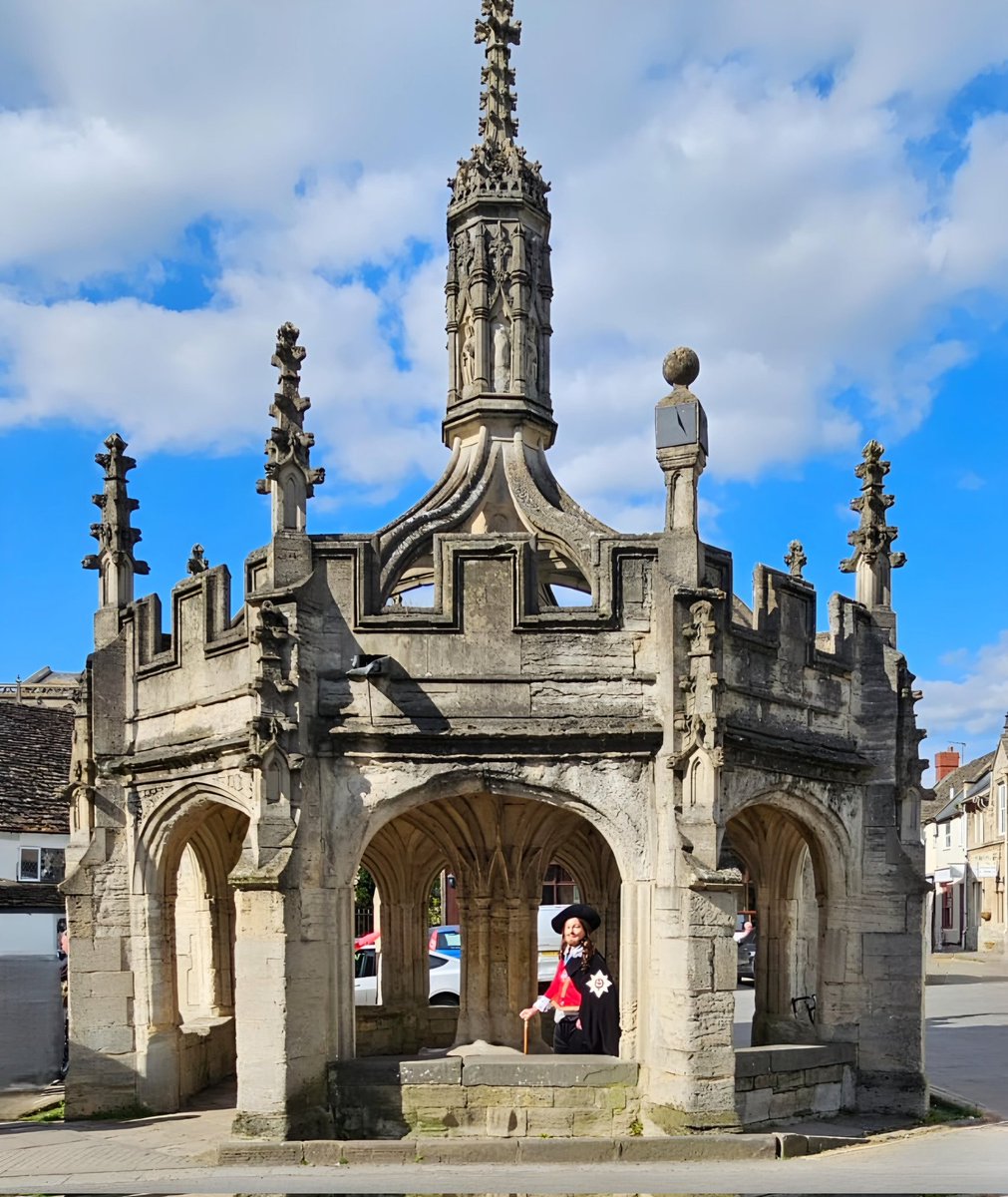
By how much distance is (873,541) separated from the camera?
1378 cm

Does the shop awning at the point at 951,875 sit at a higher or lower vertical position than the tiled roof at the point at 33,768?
lower

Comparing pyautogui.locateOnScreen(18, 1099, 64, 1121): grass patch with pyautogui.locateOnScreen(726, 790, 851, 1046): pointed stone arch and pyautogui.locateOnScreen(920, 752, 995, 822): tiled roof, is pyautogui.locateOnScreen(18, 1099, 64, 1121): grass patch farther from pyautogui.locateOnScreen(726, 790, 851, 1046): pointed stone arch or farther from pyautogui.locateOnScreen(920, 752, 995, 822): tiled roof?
pyautogui.locateOnScreen(920, 752, 995, 822): tiled roof

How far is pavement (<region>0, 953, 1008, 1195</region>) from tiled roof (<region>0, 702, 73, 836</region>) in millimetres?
11320

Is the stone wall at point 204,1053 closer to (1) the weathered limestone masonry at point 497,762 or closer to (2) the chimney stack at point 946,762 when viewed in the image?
(1) the weathered limestone masonry at point 497,762

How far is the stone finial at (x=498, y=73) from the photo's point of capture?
47.0 ft

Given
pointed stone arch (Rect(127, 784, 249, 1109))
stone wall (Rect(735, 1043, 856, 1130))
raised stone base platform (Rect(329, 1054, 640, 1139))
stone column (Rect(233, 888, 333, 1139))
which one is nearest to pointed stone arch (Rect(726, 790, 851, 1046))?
stone wall (Rect(735, 1043, 856, 1130))

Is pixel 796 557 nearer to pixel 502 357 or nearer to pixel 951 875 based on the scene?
pixel 502 357

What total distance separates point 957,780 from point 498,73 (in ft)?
166

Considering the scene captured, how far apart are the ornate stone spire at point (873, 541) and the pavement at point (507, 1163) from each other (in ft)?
→ 17.3

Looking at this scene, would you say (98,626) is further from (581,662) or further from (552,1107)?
(552,1107)

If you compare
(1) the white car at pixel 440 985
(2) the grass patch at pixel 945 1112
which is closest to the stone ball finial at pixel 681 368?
(2) the grass patch at pixel 945 1112

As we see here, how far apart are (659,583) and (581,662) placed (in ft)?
3.10

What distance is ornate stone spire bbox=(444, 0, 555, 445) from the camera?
1377 cm

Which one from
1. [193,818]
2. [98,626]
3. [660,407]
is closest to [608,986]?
[193,818]
